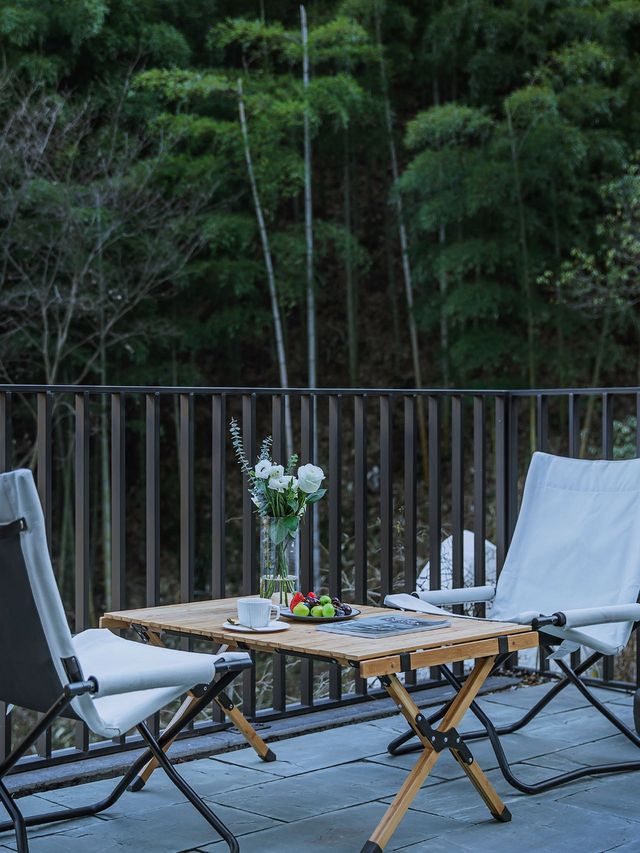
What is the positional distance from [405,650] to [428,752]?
30cm

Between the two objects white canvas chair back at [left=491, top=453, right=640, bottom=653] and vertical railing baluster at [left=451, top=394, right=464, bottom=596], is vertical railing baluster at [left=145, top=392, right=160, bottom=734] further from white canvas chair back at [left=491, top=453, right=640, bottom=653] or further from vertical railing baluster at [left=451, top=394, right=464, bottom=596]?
vertical railing baluster at [left=451, top=394, right=464, bottom=596]

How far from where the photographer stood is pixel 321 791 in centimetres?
270

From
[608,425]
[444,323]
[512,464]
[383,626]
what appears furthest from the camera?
[444,323]

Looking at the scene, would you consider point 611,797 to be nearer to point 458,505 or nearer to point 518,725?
point 518,725

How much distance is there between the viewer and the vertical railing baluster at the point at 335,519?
3.40 m

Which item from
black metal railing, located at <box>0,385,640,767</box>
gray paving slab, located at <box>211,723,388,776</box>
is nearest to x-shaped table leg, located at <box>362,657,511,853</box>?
gray paving slab, located at <box>211,723,388,776</box>

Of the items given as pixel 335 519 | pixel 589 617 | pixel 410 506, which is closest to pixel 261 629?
pixel 589 617

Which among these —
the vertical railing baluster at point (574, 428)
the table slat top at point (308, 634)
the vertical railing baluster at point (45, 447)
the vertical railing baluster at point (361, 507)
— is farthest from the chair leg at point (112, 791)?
the vertical railing baluster at point (574, 428)

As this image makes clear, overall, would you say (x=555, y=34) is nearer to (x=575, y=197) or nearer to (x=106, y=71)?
(x=575, y=197)

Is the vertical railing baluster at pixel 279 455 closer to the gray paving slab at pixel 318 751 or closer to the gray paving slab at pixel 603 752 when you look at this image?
the gray paving slab at pixel 318 751

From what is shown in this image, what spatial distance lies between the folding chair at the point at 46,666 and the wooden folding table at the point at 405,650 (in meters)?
0.16

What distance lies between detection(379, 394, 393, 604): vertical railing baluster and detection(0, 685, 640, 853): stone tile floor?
527mm

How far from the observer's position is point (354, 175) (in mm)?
10758

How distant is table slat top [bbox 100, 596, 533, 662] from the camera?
2148mm
